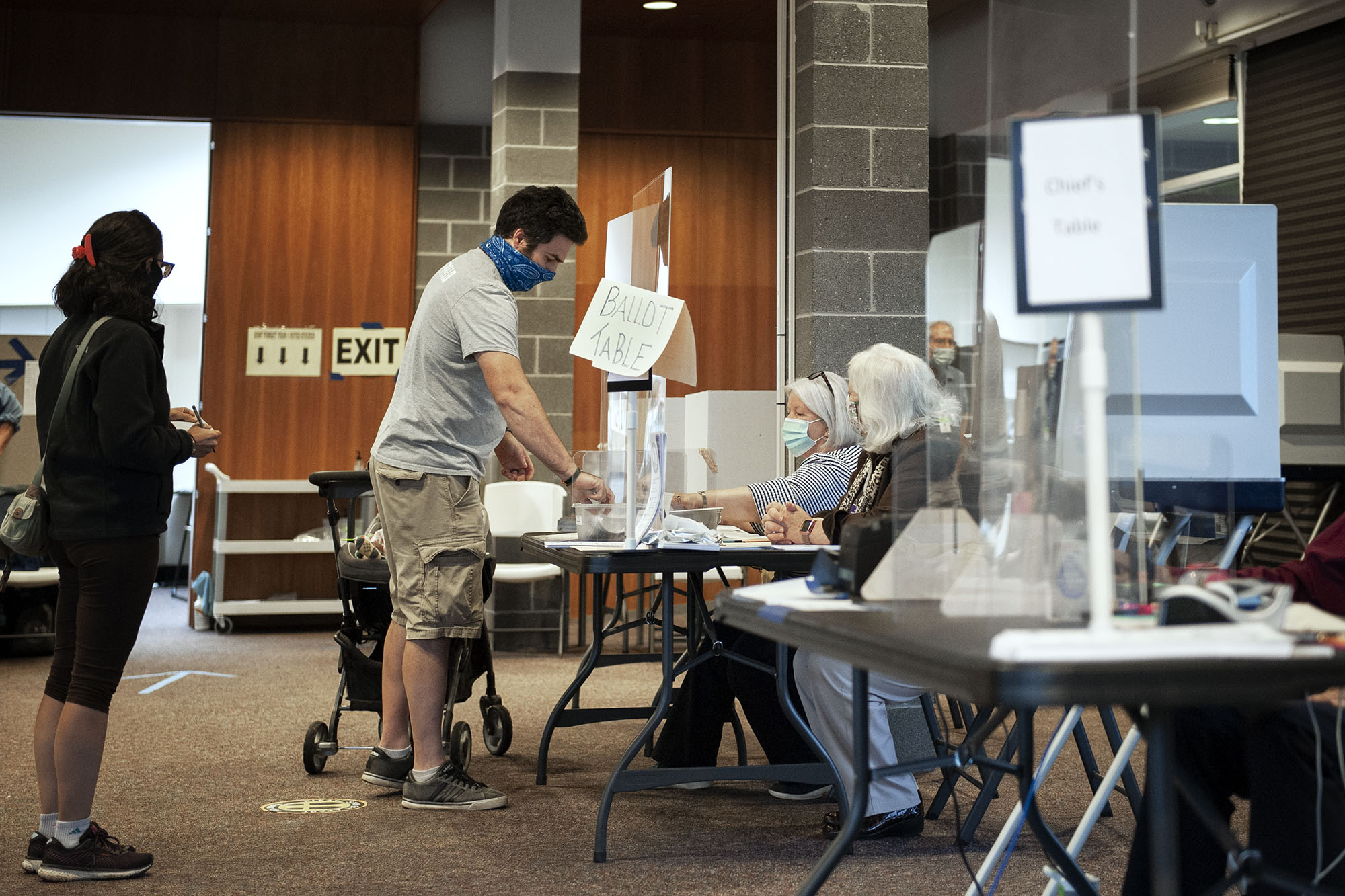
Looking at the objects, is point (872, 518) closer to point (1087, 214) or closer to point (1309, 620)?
point (1309, 620)

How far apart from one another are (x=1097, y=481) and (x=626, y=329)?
1504 mm

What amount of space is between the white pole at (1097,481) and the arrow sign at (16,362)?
6469 millimetres

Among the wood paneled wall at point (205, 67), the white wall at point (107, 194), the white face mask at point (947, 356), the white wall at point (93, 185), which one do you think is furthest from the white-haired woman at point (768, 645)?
the white wall at point (93, 185)

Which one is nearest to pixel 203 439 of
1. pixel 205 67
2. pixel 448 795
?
pixel 448 795

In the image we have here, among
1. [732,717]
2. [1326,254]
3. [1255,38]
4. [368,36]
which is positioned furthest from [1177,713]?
[368,36]

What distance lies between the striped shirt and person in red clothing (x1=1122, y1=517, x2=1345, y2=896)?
5.31ft

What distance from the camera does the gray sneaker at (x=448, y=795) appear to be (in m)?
3.03

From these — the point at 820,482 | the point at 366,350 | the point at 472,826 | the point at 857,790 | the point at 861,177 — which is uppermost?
the point at 861,177

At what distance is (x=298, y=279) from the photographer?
22.8 feet

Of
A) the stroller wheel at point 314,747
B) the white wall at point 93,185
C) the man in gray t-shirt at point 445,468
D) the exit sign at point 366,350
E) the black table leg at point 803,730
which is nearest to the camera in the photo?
the black table leg at point 803,730

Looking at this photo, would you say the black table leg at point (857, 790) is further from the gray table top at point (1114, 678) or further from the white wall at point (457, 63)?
the white wall at point (457, 63)

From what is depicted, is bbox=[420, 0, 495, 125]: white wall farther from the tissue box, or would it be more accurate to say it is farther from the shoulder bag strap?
the shoulder bag strap

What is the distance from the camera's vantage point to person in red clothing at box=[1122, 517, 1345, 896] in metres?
1.49

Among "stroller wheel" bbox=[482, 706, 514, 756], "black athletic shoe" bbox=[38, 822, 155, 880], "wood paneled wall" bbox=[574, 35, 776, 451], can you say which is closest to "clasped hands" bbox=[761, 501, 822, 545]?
"stroller wheel" bbox=[482, 706, 514, 756]
